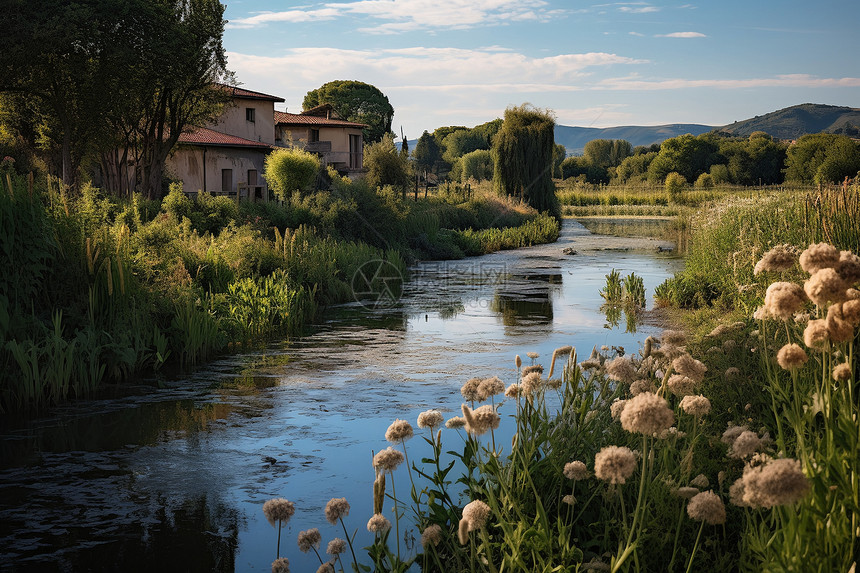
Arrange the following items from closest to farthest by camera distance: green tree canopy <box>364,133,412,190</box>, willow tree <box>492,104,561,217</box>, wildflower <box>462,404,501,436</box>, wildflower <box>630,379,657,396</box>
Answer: wildflower <box>462,404,501,436</box> < wildflower <box>630,379,657,396</box> < green tree canopy <box>364,133,412,190</box> < willow tree <box>492,104,561,217</box>

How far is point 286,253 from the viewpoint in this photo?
52.2 feet

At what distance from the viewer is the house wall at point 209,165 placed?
37.5m

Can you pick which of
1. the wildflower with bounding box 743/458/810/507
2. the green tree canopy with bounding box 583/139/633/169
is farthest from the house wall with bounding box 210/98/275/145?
the green tree canopy with bounding box 583/139/633/169

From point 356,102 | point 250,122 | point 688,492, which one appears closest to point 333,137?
point 250,122

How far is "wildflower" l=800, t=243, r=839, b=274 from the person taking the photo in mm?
3283

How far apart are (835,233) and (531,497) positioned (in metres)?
6.04

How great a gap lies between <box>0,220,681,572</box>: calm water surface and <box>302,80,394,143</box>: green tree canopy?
77.7 m

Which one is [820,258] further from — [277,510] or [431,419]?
[277,510]

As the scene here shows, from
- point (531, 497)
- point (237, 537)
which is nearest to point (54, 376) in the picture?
point (237, 537)

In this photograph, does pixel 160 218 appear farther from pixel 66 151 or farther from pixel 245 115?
pixel 245 115

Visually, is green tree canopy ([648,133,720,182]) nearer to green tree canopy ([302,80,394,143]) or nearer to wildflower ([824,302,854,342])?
green tree canopy ([302,80,394,143])

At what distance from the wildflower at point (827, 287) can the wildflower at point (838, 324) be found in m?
0.05

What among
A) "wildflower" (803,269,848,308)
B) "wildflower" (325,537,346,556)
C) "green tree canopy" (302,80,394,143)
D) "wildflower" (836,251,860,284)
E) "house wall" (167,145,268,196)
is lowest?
"wildflower" (325,537,346,556)

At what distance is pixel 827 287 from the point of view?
3072mm
